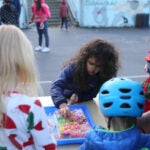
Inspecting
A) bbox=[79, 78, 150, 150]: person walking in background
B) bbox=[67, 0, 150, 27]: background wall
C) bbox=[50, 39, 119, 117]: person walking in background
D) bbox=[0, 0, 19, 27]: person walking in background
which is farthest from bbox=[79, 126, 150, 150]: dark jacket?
bbox=[67, 0, 150, 27]: background wall

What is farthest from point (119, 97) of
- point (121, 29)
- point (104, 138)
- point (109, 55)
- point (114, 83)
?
point (121, 29)

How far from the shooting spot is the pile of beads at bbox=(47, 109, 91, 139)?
225cm

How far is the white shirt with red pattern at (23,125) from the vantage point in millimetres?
1725

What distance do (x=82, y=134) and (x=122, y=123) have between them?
2.01 feet

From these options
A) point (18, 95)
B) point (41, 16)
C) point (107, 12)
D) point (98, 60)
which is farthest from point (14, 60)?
point (107, 12)

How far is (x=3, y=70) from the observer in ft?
5.60

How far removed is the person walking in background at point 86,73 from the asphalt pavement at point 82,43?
1632 millimetres

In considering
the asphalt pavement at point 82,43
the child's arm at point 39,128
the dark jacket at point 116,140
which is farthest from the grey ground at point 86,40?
the dark jacket at point 116,140

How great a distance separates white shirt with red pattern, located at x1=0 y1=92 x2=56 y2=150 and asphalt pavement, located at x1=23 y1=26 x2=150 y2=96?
113 inches

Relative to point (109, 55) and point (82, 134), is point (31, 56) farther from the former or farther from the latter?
point (109, 55)

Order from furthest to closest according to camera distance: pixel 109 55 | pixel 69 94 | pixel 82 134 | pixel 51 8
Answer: pixel 51 8
pixel 69 94
pixel 109 55
pixel 82 134

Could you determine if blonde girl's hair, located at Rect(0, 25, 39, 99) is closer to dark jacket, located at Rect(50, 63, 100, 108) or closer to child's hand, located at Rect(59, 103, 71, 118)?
child's hand, located at Rect(59, 103, 71, 118)

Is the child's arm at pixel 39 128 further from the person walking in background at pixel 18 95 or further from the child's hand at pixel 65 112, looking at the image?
the child's hand at pixel 65 112

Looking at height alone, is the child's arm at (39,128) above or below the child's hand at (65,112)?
above
